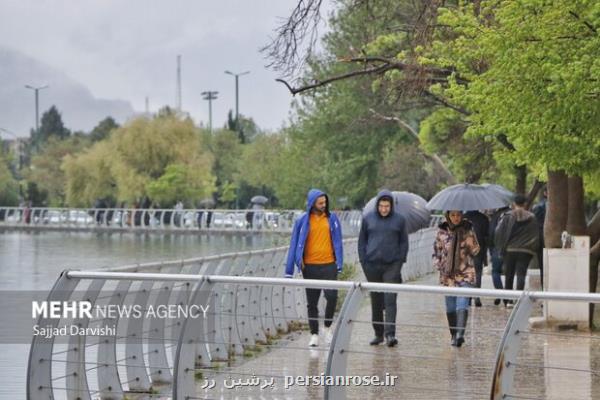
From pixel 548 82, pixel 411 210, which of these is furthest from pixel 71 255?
pixel 548 82

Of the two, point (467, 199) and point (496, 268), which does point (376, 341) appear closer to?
point (467, 199)

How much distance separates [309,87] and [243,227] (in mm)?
62771

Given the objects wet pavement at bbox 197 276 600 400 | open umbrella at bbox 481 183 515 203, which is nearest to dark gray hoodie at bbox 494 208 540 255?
open umbrella at bbox 481 183 515 203

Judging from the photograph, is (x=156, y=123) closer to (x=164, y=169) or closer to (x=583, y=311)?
(x=164, y=169)

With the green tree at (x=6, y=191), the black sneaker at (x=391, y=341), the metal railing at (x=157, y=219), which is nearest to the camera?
the black sneaker at (x=391, y=341)

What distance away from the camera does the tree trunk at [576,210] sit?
2023cm

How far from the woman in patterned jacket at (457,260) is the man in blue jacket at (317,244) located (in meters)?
1.14

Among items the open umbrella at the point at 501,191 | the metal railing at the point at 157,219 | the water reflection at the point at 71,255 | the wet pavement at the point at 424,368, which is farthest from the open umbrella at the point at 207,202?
the wet pavement at the point at 424,368

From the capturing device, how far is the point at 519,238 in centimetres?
2155

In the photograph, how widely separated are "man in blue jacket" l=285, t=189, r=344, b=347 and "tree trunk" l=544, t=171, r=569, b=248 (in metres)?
5.04

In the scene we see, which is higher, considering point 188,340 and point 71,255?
point 188,340

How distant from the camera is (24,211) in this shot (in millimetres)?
103750

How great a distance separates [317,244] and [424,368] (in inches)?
85.8

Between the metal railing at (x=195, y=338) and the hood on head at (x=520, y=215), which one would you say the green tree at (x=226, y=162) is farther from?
the metal railing at (x=195, y=338)
